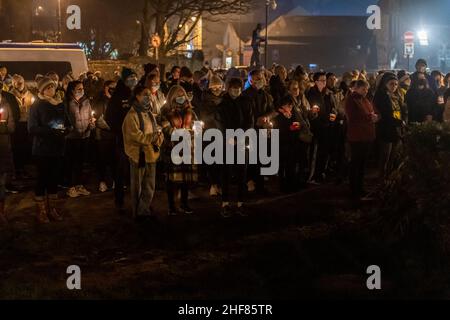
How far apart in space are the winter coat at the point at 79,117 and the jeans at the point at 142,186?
2.30 m

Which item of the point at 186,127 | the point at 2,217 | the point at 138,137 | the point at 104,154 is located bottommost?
the point at 2,217

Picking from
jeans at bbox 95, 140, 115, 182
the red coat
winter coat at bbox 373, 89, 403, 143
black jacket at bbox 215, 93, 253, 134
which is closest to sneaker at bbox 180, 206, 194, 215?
→ black jacket at bbox 215, 93, 253, 134

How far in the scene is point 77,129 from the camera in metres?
11.8

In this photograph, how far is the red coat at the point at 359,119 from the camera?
11.1 m

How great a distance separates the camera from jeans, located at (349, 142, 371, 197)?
37.1 feet

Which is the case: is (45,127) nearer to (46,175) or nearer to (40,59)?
(46,175)

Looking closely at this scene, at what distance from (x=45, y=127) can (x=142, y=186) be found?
59.8 inches

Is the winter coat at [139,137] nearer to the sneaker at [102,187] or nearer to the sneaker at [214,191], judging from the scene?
the sneaker at [214,191]

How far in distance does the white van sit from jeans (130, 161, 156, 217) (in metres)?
7.02

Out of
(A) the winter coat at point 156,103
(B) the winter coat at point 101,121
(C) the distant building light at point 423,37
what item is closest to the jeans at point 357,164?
(A) the winter coat at point 156,103

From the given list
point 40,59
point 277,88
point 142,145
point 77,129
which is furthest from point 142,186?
point 40,59

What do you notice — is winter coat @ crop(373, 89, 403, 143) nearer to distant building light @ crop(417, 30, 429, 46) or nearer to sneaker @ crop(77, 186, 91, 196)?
sneaker @ crop(77, 186, 91, 196)
